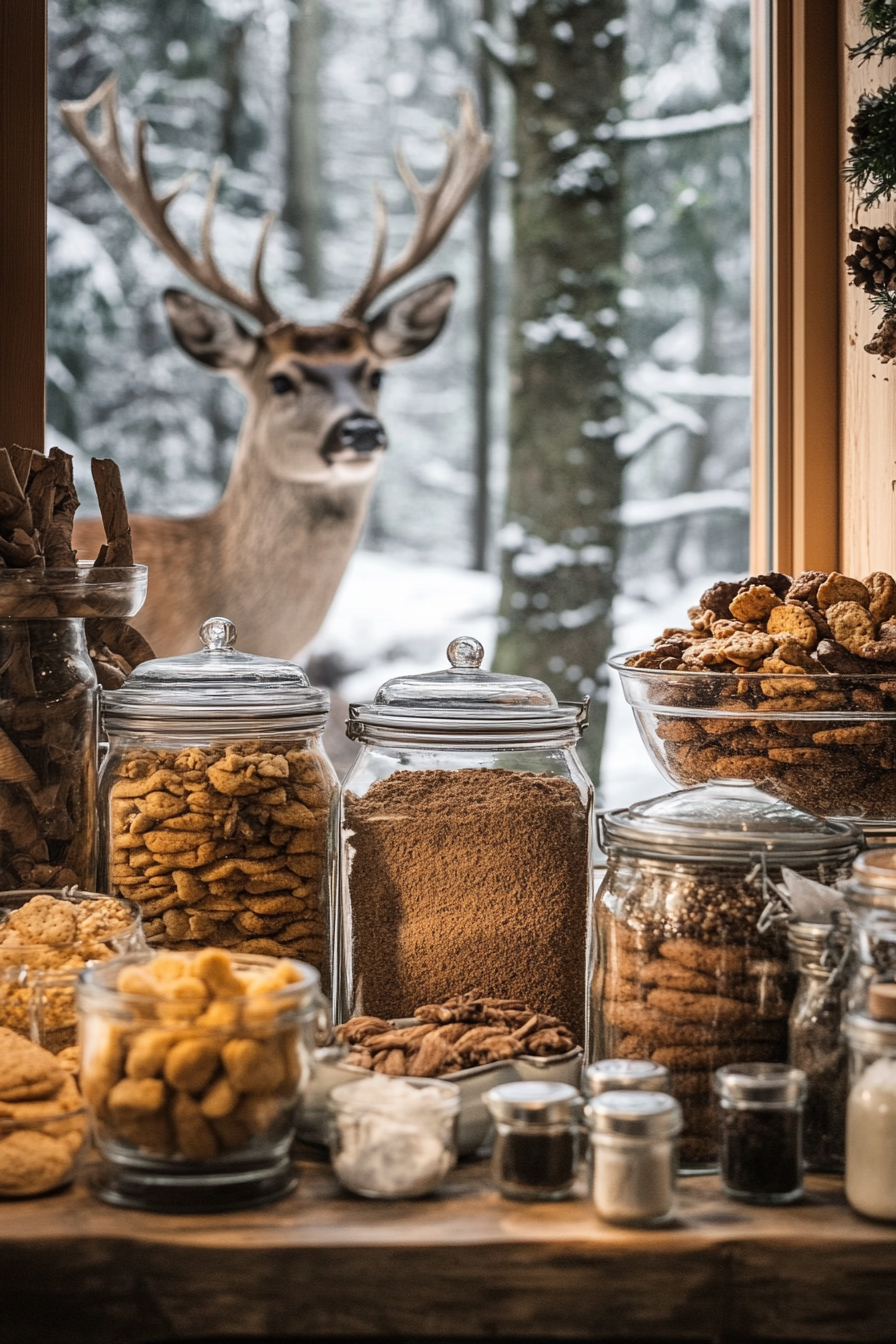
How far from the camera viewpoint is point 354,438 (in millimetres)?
2445

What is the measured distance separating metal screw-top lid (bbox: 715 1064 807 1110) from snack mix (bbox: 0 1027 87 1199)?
39cm

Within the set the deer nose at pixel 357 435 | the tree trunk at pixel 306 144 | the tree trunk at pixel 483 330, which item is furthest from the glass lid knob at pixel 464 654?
A: the tree trunk at pixel 306 144

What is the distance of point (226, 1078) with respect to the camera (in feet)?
2.60

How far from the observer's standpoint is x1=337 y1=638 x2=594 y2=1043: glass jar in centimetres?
107

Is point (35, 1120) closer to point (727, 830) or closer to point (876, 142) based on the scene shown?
point (727, 830)

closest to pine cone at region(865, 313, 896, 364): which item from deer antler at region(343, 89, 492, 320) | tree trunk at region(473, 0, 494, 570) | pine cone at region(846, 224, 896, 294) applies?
pine cone at region(846, 224, 896, 294)

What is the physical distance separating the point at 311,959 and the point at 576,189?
2.43 metres

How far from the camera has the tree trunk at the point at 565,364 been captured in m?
3.08

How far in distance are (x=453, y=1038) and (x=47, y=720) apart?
401mm

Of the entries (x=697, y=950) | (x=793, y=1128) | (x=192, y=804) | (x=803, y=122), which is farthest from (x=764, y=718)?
(x=803, y=122)

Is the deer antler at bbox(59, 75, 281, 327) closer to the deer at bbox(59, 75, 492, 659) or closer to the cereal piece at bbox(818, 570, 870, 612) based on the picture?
the deer at bbox(59, 75, 492, 659)

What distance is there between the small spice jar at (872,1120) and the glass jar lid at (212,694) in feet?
1.66

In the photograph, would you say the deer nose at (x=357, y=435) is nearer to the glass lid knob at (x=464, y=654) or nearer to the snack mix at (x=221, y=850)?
the glass lid knob at (x=464, y=654)

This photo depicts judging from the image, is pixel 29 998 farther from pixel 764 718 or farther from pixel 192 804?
pixel 764 718
